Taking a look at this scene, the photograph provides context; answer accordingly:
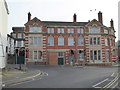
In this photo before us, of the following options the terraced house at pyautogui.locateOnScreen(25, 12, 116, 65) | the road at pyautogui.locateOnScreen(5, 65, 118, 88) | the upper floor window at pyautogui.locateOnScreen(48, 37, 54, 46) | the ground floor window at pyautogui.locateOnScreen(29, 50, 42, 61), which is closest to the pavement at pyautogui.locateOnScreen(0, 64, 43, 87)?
the road at pyautogui.locateOnScreen(5, 65, 118, 88)

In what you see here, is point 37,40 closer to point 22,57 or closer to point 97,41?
point 22,57

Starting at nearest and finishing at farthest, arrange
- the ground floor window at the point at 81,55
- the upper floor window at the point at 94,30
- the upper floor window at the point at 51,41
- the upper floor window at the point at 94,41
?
the ground floor window at the point at 81,55 < the upper floor window at the point at 51,41 < the upper floor window at the point at 94,41 < the upper floor window at the point at 94,30

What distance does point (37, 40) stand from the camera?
148ft

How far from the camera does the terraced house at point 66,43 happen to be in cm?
4472

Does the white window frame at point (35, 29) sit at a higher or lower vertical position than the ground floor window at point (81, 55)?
higher

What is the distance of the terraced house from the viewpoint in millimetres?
44719

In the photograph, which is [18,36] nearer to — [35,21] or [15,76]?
[35,21]

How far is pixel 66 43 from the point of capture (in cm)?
4594

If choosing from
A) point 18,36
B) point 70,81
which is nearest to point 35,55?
point 70,81

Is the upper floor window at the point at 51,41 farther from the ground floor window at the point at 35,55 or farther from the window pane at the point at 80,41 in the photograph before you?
the window pane at the point at 80,41

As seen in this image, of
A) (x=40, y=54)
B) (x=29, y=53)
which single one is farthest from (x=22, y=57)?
(x=40, y=54)

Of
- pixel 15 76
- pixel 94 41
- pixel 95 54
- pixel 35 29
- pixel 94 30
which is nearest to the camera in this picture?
pixel 15 76

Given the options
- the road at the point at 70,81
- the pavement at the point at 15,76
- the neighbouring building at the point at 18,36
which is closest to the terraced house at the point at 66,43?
the pavement at the point at 15,76

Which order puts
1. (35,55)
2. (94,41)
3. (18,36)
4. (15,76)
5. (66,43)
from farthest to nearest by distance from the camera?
(18,36), (94,41), (66,43), (35,55), (15,76)
